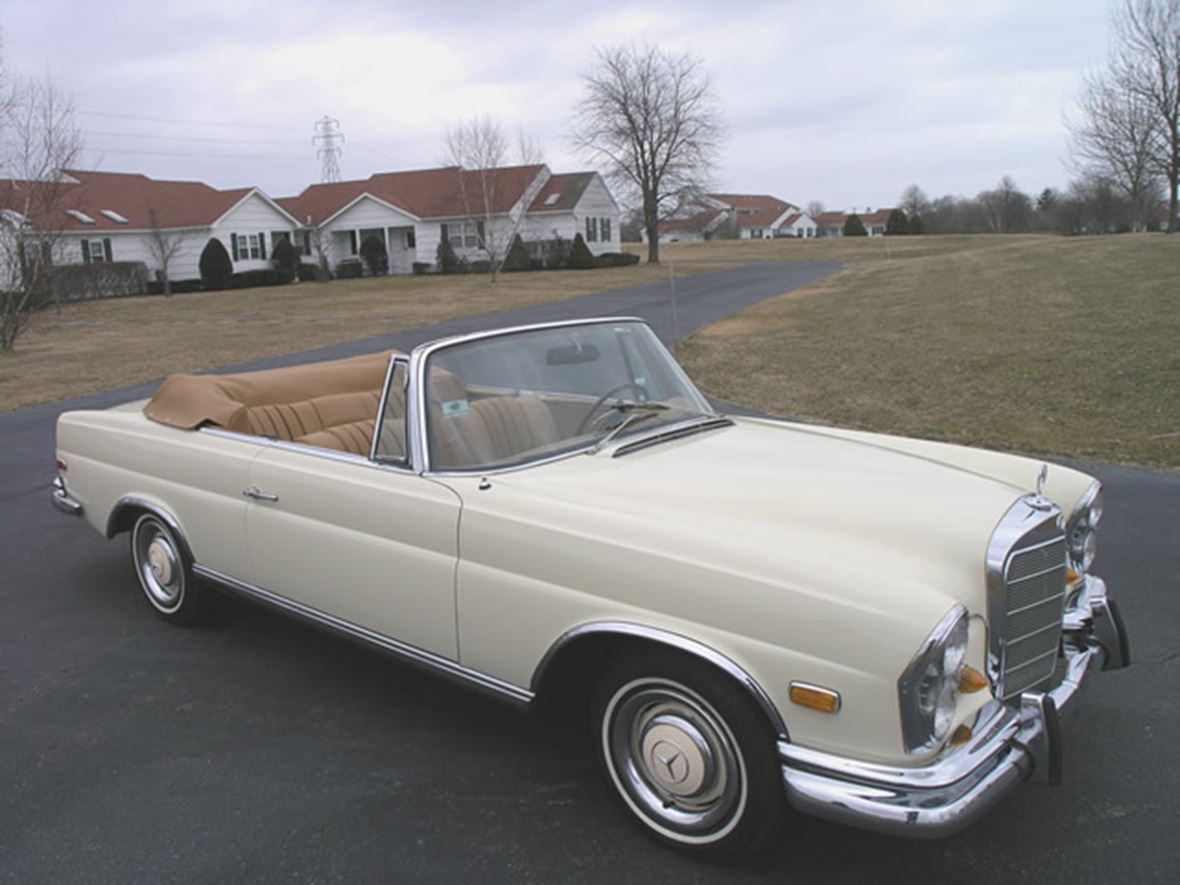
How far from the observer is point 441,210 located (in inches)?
1918

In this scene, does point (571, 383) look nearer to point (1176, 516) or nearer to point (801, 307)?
point (1176, 516)

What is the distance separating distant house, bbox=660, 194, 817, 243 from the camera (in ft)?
328

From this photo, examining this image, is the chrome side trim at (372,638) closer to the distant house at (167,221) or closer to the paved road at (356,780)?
the paved road at (356,780)

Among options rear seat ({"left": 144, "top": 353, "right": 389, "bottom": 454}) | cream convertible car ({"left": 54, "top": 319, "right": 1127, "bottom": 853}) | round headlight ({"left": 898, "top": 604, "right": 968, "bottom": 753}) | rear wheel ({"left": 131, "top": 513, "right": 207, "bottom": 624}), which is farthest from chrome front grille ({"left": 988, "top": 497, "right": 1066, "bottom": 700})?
rear wheel ({"left": 131, "top": 513, "right": 207, "bottom": 624})

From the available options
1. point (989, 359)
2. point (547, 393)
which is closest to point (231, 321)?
point (989, 359)

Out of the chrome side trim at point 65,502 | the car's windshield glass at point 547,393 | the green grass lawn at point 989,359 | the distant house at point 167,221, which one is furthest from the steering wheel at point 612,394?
the distant house at point 167,221

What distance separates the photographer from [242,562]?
3902mm

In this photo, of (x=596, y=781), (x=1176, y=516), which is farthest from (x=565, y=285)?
(x=596, y=781)

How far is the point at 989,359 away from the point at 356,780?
11876mm

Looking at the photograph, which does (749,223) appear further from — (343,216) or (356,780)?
(356,780)

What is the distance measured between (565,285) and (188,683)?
33.6 metres

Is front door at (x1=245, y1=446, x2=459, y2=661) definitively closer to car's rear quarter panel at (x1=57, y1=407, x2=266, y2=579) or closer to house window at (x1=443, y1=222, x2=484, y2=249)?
car's rear quarter panel at (x1=57, y1=407, x2=266, y2=579)

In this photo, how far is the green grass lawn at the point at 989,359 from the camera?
29.5 ft

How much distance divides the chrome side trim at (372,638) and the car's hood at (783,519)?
427 mm
